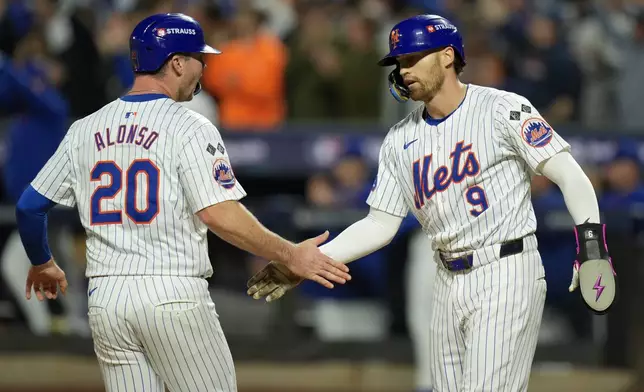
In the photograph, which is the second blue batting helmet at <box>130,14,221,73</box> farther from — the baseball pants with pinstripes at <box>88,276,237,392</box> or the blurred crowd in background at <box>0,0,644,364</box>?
the blurred crowd in background at <box>0,0,644,364</box>

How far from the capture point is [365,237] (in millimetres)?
5527

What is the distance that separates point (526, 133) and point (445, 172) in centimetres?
40

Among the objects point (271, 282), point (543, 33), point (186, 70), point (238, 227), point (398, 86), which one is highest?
point (543, 33)

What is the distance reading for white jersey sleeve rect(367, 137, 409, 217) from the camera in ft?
18.0

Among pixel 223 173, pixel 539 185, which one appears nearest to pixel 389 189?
pixel 223 173

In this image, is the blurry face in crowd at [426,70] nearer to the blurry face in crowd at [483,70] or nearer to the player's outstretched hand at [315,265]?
the player's outstretched hand at [315,265]

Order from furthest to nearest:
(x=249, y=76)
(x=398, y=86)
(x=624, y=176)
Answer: (x=249, y=76)
(x=624, y=176)
(x=398, y=86)

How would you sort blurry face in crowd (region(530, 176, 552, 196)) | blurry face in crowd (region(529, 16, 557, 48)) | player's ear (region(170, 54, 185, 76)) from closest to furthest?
player's ear (region(170, 54, 185, 76)) < blurry face in crowd (region(530, 176, 552, 196)) < blurry face in crowd (region(529, 16, 557, 48))

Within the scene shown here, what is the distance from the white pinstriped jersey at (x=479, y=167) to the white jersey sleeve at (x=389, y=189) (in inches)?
5.4

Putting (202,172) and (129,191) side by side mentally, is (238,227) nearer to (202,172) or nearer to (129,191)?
(202,172)

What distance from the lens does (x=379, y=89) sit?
1073cm

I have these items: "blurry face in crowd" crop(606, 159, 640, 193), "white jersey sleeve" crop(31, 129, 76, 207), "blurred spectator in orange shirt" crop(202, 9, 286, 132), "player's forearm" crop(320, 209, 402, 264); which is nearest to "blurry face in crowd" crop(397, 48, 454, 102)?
"player's forearm" crop(320, 209, 402, 264)

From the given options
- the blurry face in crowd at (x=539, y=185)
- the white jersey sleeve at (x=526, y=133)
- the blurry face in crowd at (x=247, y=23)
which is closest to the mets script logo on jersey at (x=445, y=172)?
the white jersey sleeve at (x=526, y=133)

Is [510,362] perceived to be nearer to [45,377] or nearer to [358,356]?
[358,356]
